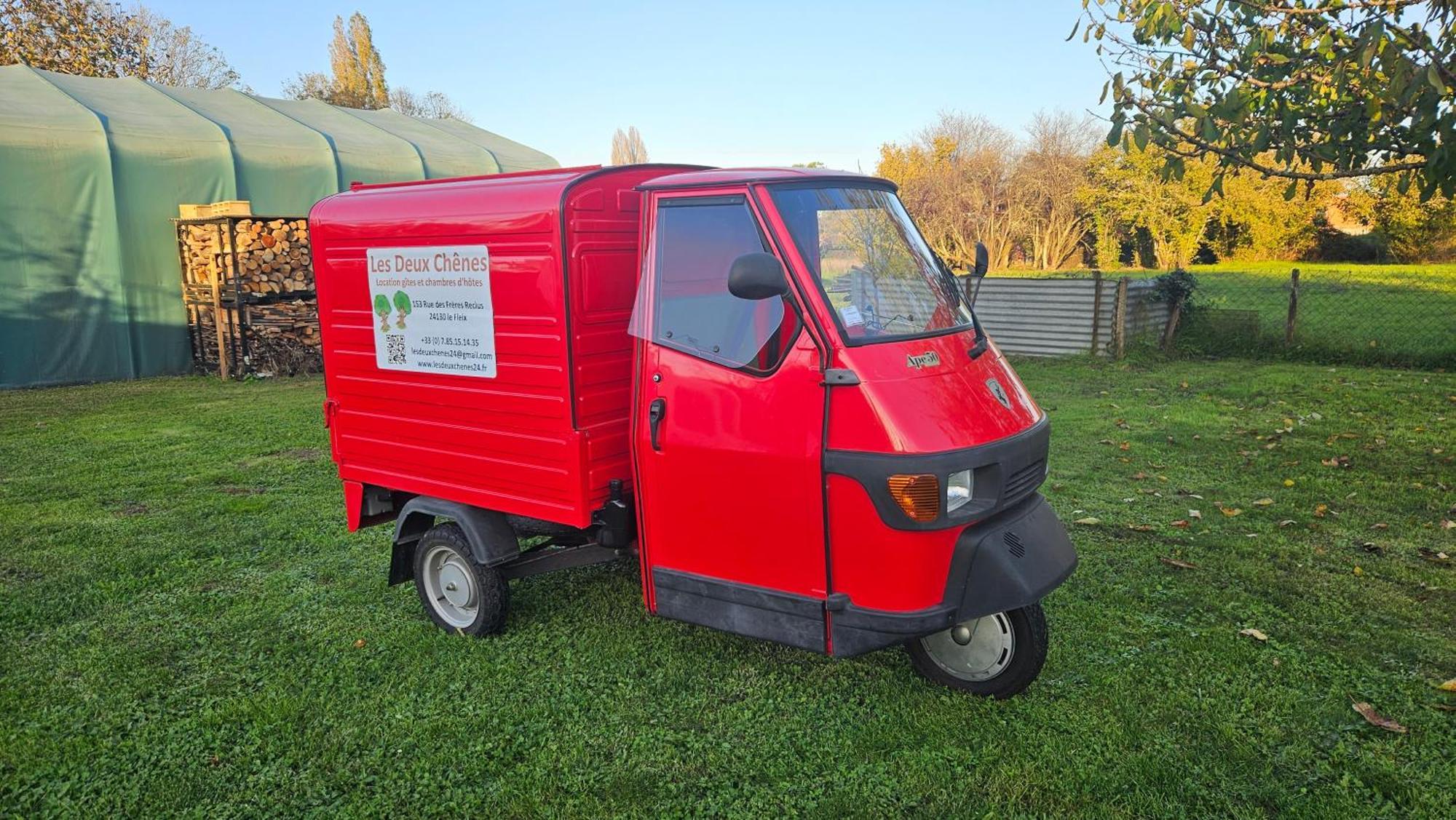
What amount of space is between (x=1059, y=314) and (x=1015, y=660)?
1139cm

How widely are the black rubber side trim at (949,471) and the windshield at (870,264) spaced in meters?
0.49

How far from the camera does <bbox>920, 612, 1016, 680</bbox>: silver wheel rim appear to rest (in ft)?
13.3

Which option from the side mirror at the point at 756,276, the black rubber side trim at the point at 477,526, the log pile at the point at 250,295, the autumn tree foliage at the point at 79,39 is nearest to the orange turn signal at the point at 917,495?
the side mirror at the point at 756,276

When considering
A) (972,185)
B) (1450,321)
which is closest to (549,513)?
(1450,321)

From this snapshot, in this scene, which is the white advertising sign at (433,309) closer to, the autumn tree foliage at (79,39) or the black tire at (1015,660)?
the black tire at (1015,660)

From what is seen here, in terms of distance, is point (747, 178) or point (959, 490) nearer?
point (959, 490)

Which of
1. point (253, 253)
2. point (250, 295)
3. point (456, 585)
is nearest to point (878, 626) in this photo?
point (456, 585)

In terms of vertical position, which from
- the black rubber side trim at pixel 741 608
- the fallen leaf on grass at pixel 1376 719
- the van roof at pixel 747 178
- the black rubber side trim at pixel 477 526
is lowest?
the fallen leaf on grass at pixel 1376 719

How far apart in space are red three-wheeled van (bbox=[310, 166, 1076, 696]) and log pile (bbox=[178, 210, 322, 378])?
1070 cm

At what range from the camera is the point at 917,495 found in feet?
11.8

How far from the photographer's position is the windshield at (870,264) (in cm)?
387

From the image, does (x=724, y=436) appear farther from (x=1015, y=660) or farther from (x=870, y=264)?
(x=1015, y=660)

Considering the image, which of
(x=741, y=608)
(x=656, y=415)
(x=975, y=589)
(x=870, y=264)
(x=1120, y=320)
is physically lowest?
(x=741, y=608)

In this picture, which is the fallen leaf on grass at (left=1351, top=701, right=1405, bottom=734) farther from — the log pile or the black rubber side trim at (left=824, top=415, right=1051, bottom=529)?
the log pile
